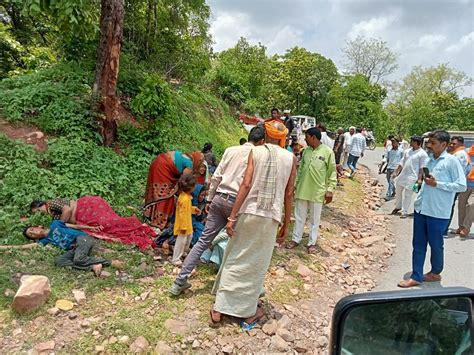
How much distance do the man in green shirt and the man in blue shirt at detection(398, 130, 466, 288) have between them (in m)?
1.12

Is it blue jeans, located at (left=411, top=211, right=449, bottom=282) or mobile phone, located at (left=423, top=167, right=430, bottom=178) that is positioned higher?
mobile phone, located at (left=423, top=167, right=430, bottom=178)

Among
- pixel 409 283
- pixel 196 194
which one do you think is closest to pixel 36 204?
pixel 196 194

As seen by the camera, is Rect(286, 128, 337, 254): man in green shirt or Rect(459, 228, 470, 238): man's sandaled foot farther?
Rect(459, 228, 470, 238): man's sandaled foot

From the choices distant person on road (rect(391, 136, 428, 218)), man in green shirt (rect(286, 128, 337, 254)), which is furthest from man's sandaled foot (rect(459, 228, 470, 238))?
man in green shirt (rect(286, 128, 337, 254))

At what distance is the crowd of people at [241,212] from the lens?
2.97m

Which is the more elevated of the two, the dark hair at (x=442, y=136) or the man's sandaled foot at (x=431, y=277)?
the dark hair at (x=442, y=136)

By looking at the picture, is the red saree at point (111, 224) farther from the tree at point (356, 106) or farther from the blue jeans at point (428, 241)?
the tree at point (356, 106)

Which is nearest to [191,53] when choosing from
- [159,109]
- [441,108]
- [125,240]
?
[159,109]

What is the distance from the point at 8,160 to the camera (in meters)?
5.41

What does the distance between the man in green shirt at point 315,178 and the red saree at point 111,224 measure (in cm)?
211

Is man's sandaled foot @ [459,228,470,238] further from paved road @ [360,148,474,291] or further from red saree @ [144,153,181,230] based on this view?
red saree @ [144,153,181,230]

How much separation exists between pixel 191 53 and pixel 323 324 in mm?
10695

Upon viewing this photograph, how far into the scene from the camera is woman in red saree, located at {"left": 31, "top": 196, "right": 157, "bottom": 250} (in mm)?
4523

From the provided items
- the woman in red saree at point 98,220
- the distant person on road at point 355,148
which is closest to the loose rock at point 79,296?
the woman in red saree at point 98,220
